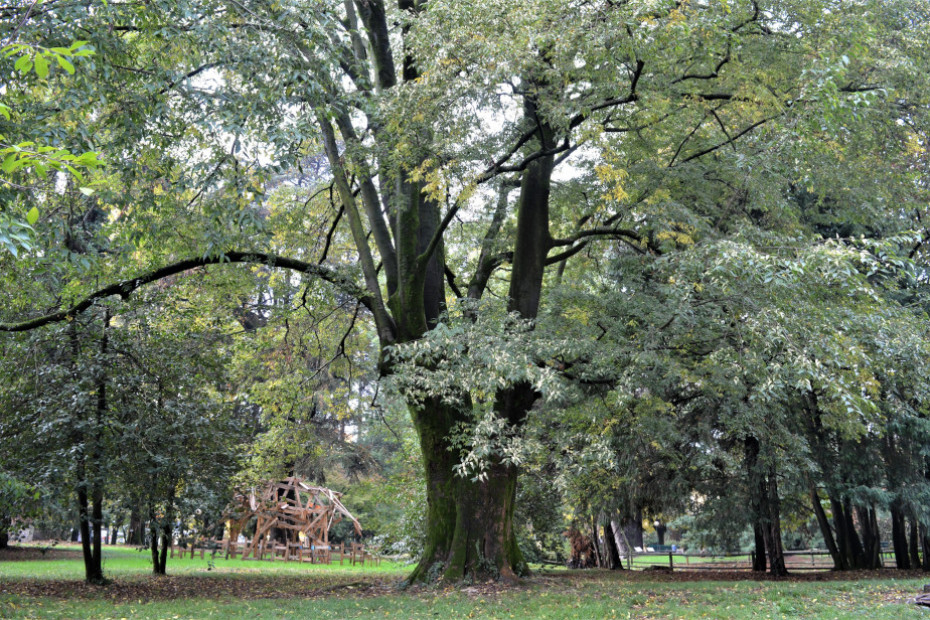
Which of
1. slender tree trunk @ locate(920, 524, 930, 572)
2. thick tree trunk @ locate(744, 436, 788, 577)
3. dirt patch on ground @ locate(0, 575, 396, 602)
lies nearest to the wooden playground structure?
dirt patch on ground @ locate(0, 575, 396, 602)

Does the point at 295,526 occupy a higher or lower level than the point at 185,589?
lower

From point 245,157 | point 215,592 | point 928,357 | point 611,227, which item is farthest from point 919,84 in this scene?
point 215,592

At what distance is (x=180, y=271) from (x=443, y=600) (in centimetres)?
691

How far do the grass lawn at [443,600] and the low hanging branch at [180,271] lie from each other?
397 cm

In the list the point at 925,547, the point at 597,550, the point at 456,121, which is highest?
the point at 456,121

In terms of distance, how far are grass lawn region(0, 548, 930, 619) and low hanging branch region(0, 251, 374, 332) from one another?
397 cm

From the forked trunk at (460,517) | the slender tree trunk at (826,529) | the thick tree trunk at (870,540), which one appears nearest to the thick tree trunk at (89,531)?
the forked trunk at (460,517)

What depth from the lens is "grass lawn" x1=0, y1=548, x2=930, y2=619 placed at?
8969 mm

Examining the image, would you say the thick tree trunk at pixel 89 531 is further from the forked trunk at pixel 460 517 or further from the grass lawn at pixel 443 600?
the forked trunk at pixel 460 517

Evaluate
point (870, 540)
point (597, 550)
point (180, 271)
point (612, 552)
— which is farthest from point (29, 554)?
point (870, 540)

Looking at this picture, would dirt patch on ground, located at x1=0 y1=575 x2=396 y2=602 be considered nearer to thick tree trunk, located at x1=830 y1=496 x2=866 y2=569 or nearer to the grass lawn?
the grass lawn

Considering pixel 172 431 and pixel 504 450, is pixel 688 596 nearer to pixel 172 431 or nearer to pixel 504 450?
pixel 504 450

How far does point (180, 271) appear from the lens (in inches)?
472

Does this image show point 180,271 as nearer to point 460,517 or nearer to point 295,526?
point 460,517
